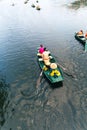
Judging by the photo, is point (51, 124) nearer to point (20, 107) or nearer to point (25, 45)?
point (20, 107)

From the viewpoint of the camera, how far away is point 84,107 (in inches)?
687

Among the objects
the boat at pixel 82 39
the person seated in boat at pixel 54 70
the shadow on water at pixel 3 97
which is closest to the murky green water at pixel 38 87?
the shadow on water at pixel 3 97

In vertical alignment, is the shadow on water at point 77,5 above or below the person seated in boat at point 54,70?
above

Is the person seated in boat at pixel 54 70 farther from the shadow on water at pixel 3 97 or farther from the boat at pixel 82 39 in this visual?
the boat at pixel 82 39

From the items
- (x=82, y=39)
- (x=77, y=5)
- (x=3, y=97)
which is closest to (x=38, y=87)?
(x=3, y=97)

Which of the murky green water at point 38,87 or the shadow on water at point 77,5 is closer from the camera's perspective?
the murky green water at point 38,87

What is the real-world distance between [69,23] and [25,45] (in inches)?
701

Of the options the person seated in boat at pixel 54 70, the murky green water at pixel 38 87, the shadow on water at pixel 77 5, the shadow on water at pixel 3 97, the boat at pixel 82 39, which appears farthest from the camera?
the shadow on water at pixel 77 5

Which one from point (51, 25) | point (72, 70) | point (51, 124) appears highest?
point (51, 25)

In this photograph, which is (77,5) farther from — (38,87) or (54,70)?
(38,87)

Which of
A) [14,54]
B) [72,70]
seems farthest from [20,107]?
[14,54]

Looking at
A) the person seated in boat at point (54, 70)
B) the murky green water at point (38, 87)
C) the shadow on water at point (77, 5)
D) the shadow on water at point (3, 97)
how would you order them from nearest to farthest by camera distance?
the murky green water at point (38, 87)
the shadow on water at point (3, 97)
the person seated in boat at point (54, 70)
the shadow on water at point (77, 5)

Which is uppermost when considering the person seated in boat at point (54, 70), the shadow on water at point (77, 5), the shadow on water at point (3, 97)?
the shadow on water at point (77, 5)

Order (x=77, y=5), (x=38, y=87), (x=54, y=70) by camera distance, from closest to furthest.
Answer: (x=38, y=87)
(x=54, y=70)
(x=77, y=5)
